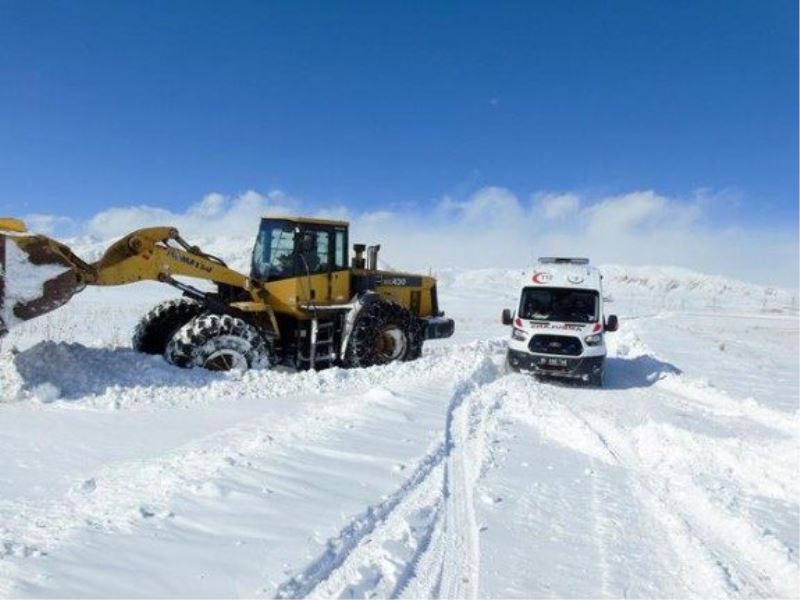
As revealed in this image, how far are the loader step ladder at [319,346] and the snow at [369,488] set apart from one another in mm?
1071

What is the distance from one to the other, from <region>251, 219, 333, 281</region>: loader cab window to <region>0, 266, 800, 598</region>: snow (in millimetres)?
2258

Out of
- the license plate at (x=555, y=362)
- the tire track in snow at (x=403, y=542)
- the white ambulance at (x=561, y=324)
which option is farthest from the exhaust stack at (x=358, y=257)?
the tire track in snow at (x=403, y=542)

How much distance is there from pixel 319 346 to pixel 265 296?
1289 millimetres

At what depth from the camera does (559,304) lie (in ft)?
42.4

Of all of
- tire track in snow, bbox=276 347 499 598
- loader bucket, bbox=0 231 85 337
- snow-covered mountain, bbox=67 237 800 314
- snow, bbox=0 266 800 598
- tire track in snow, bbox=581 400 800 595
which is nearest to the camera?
tire track in snow, bbox=276 347 499 598

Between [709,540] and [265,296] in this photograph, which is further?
[265,296]

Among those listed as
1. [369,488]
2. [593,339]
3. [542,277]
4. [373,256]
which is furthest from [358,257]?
[369,488]

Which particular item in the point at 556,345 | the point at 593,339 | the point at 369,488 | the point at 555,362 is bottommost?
the point at 369,488

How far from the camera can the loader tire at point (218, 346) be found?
9.46m

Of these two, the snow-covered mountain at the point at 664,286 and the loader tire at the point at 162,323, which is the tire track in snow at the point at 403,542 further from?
the snow-covered mountain at the point at 664,286

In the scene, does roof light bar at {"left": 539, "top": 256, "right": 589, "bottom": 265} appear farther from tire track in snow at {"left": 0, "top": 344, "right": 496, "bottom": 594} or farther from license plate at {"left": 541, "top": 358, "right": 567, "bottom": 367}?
tire track in snow at {"left": 0, "top": 344, "right": 496, "bottom": 594}

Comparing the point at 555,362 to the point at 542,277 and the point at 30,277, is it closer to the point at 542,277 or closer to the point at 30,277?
the point at 542,277

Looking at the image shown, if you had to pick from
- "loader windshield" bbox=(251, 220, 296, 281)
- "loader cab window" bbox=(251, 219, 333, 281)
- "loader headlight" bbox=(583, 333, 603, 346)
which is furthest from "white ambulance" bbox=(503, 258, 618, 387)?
"loader windshield" bbox=(251, 220, 296, 281)

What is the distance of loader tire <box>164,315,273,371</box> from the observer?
31.0 feet
